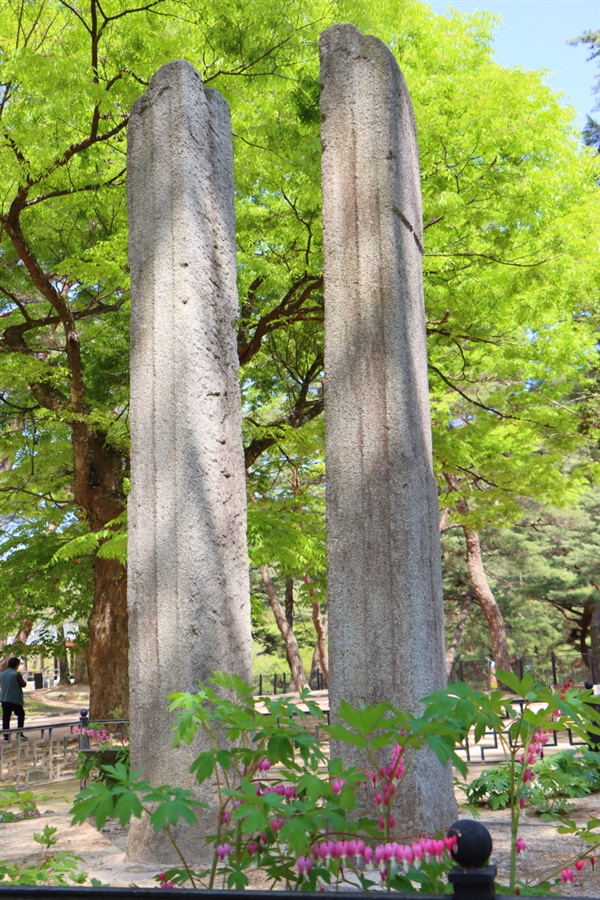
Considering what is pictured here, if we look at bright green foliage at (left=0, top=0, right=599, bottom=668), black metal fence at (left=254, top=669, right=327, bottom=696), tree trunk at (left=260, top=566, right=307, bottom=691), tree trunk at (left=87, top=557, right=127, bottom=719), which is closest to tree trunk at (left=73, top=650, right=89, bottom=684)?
black metal fence at (left=254, top=669, right=327, bottom=696)

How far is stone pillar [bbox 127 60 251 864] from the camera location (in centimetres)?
566

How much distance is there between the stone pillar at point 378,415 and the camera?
5.25 metres

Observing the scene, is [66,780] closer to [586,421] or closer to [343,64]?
[343,64]

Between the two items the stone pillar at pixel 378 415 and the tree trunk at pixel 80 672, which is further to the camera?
the tree trunk at pixel 80 672

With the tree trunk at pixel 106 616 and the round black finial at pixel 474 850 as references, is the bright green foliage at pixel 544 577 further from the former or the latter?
the round black finial at pixel 474 850

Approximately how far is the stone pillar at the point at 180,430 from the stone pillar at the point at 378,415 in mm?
850

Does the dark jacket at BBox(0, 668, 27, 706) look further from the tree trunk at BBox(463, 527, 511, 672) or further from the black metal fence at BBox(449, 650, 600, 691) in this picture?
the black metal fence at BBox(449, 650, 600, 691)

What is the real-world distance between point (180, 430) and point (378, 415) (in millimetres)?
1445

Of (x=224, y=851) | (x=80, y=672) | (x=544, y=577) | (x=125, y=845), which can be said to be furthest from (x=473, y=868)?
(x=80, y=672)

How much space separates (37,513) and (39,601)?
5.20ft

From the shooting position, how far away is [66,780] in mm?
10938

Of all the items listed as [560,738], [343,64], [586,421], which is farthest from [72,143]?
[560,738]

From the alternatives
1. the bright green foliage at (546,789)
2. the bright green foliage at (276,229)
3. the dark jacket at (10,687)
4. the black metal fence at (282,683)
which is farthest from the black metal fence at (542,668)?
the bright green foliage at (546,789)

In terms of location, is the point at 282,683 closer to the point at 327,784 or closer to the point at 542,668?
the point at 542,668
